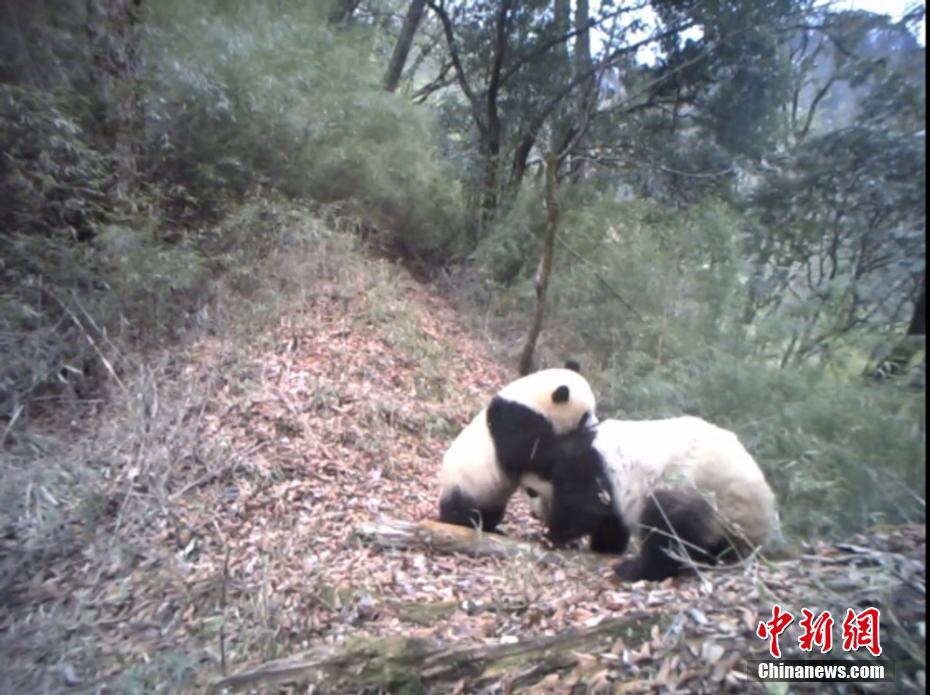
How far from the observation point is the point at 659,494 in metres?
4.20

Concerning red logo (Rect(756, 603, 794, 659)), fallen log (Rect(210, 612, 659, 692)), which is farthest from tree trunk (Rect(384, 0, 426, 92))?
red logo (Rect(756, 603, 794, 659))

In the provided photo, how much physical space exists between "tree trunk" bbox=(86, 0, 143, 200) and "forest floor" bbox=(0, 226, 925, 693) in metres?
1.97

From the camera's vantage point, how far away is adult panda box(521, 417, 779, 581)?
13.3 feet

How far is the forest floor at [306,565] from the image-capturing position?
299cm

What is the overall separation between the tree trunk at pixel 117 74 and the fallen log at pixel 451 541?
504 cm

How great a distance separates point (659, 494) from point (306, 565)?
7.16 feet

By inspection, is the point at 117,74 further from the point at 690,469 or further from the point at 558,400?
the point at 690,469

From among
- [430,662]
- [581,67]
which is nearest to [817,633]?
[430,662]

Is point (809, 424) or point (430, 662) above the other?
point (809, 424)

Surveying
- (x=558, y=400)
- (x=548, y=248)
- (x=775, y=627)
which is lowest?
(x=775, y=627)

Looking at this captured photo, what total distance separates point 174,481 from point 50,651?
1647mm

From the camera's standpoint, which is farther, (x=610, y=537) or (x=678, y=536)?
(x=610, y=537)

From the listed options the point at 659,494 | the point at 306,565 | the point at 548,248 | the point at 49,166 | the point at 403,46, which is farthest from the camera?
the point at 403,46

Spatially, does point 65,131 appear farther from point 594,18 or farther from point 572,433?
point 594,18
